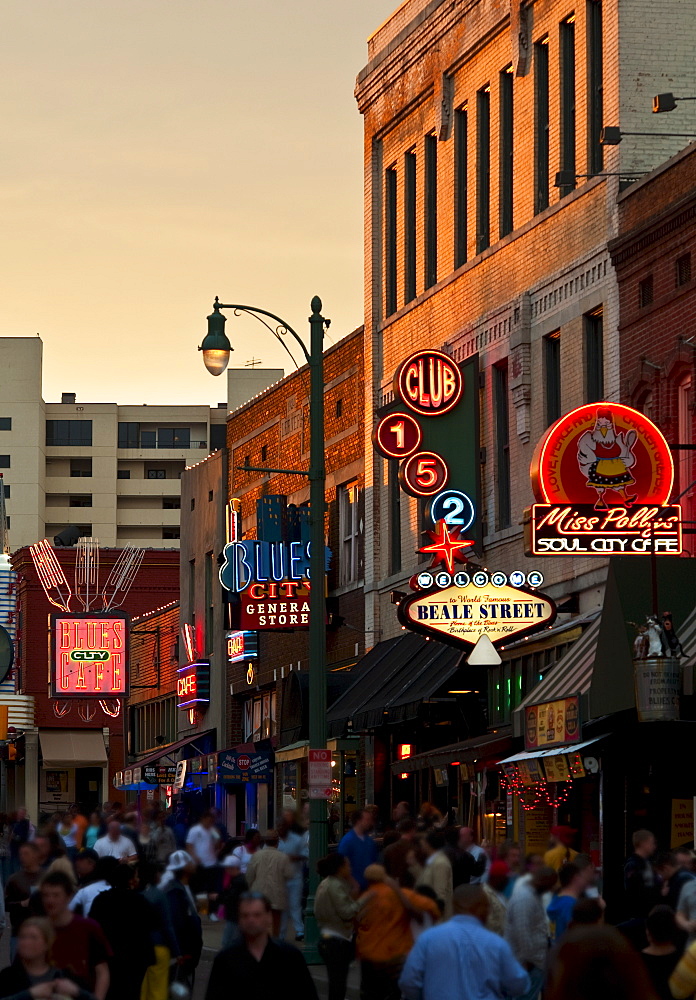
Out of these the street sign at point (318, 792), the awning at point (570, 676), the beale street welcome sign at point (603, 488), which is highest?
the beale street welcome sign at point (603, 488)

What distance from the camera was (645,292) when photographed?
2919 cm

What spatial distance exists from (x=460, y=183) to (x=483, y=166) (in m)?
1.13

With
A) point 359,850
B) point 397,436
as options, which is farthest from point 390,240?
point 359,850

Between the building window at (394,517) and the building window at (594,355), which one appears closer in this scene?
the building window at (594,355)

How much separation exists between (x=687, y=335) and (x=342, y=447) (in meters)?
16.9

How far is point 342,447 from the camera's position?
43.8 m

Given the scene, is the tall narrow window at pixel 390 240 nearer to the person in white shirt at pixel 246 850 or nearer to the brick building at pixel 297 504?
the brick building at pixel 297 504

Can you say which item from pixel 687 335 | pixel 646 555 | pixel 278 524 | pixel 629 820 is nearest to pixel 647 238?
pixel 687 335

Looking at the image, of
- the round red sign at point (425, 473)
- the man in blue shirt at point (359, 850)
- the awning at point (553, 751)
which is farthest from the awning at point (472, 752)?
the man in blue shirt at point (359, 850)

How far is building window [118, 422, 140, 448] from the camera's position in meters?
149

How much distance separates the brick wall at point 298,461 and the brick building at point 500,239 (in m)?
1.34

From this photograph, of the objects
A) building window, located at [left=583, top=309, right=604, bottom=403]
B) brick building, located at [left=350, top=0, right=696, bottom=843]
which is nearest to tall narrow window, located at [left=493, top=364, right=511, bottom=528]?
brick building, located at [left=350, top=0, right=696, bottom=843]

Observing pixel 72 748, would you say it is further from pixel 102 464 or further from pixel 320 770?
pixel 320 770

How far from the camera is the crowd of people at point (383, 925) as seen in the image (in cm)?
1127
